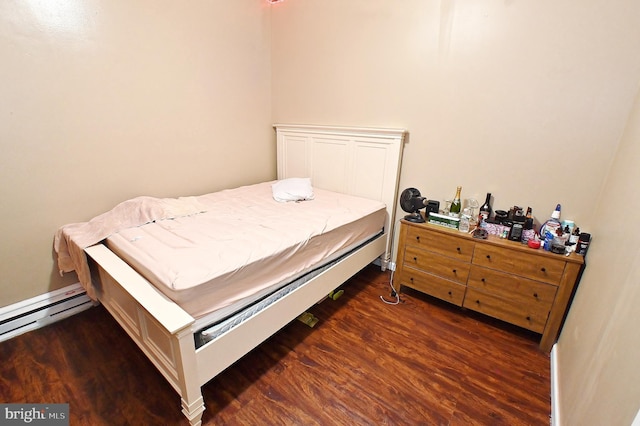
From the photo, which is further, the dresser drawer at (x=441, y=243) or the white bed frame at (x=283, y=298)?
the dresser drawer at (x=441, y=243)

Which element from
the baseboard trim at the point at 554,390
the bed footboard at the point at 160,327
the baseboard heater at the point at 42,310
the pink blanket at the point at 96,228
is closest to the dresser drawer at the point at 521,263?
the baseboard trim at the point at 554,390

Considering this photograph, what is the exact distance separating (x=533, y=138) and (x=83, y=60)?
301cm

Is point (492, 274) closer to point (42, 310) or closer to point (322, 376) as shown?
point (322, 376)

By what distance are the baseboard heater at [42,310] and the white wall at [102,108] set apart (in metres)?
0.06

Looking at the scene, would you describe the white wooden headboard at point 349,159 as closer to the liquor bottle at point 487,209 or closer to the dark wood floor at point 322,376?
the liquor bottle at point 487,209

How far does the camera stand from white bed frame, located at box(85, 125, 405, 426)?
115 centimetres

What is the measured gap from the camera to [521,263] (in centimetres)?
176

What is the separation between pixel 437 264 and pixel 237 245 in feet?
4.84

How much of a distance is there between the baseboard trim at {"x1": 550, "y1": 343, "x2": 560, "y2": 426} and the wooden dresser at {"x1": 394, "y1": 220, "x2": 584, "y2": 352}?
0.08m

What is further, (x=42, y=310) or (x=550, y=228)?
(x=42, y=310)

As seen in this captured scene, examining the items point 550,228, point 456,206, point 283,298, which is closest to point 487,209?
point 456,206

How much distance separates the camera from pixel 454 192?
2.22 meters

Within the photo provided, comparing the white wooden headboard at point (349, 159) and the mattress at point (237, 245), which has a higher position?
the white wooden headboard at point (349, 159)

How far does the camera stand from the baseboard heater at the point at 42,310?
1743 mm
